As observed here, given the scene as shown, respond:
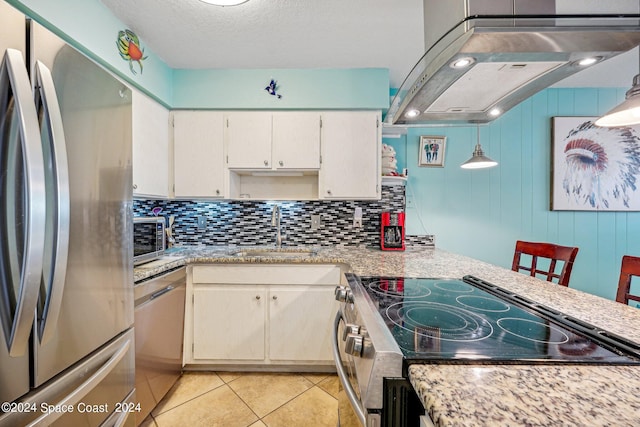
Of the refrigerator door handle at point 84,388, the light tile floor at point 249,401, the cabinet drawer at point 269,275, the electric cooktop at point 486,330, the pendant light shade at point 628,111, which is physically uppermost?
the pendant light shade at point 628,111

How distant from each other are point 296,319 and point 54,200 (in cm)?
151

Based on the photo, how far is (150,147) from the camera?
76.4 inches

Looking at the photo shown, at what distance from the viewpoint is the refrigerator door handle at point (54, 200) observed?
70 centimetres

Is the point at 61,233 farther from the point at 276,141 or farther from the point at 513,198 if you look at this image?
the point at 513,198

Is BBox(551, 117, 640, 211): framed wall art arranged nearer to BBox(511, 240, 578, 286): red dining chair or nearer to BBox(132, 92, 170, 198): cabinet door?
BBox(511, 240, 578, 286): red dining chair

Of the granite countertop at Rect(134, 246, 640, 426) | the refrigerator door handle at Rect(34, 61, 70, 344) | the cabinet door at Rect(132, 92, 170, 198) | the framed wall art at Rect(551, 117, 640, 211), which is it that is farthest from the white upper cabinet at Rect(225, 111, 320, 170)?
the framed wall art at Rect(551, 117, 640, 211)

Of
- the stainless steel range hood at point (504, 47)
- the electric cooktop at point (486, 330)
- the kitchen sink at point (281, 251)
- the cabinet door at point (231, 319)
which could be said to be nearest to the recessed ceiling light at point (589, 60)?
the stainless steel range hood at point (504, 47)

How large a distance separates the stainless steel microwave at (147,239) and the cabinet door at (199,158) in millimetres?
468

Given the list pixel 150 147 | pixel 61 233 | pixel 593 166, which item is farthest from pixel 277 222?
pixel 593 166

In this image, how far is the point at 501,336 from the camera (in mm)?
655

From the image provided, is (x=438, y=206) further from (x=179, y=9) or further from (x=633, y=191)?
(x=179, y=9)

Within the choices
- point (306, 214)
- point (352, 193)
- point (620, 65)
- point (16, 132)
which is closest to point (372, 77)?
point (352, 193)

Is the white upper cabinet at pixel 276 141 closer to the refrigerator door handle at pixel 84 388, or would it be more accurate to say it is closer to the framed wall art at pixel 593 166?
the refrigerator door handle at pixel 84 388

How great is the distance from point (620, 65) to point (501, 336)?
9.39ft
